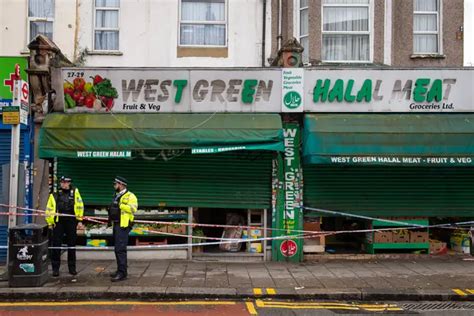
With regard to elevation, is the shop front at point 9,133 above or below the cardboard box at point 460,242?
above

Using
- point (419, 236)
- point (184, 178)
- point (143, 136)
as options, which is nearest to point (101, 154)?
point (143, 136)

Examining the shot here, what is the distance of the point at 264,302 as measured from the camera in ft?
25.1

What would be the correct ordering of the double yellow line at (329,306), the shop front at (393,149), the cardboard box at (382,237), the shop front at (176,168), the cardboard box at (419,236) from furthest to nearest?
the cardboard box at (419,236) < the cardboard box at (382,237) < the shop front at (176,168) < the shop front at (393,149) < the double yellow line at (329,306)

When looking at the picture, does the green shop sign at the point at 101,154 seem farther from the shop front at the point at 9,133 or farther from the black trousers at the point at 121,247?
the black trousers at the point at 121,247

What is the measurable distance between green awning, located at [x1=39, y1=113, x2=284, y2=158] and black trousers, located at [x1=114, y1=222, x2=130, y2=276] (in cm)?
198

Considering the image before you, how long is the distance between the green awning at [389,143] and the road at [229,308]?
11.2 ft

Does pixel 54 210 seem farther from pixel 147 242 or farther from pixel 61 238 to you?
pixel 147 242

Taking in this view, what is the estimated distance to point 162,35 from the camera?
12.3 meters

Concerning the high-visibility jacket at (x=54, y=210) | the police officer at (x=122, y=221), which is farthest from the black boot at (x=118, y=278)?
the high-visibility jacket at (x=54, y=210)

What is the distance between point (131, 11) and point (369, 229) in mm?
7970

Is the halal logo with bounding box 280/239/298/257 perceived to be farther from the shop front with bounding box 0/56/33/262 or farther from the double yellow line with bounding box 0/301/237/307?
the shop front with bounding box 0/56/33/262

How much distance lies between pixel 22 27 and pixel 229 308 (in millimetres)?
9102

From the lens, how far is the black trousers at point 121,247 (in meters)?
8.70

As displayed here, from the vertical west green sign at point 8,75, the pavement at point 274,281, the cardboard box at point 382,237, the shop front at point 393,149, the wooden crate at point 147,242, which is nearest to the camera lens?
the pavement at point 274,281
